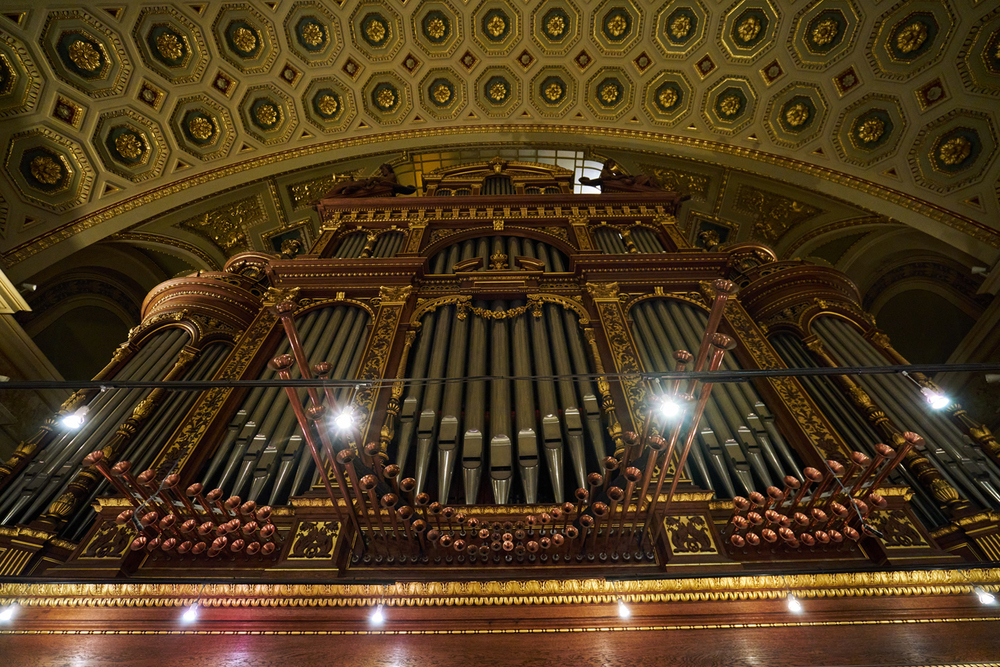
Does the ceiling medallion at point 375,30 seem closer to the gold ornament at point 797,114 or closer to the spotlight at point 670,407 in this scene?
the gold ornament at point 797,114

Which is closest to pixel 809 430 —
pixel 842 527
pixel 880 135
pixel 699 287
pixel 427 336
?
pixel 842 527

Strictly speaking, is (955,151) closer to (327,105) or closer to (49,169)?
(327,105)

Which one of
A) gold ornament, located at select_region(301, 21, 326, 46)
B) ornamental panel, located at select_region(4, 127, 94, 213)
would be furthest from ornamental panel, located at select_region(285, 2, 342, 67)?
ornamental panel, located at select_region(4, 127, 94, 213)

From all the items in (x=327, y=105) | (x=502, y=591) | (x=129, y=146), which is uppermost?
(x=327, y=105)

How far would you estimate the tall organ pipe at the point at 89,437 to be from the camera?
12.8 feet

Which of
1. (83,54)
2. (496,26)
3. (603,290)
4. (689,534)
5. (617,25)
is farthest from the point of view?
(496,26)

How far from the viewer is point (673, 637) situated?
2.46 metres

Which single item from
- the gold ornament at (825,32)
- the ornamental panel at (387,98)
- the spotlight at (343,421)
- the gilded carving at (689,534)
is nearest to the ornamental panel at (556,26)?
the ornamental panel at (387,98)

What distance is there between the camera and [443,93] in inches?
430

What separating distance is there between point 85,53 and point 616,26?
873 cm

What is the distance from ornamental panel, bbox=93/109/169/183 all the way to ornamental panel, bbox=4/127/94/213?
363mm

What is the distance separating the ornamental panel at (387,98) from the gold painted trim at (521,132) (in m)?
0.34

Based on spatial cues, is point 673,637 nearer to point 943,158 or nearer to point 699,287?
point 699,287

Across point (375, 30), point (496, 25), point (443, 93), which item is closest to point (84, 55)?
point (375, 30)
